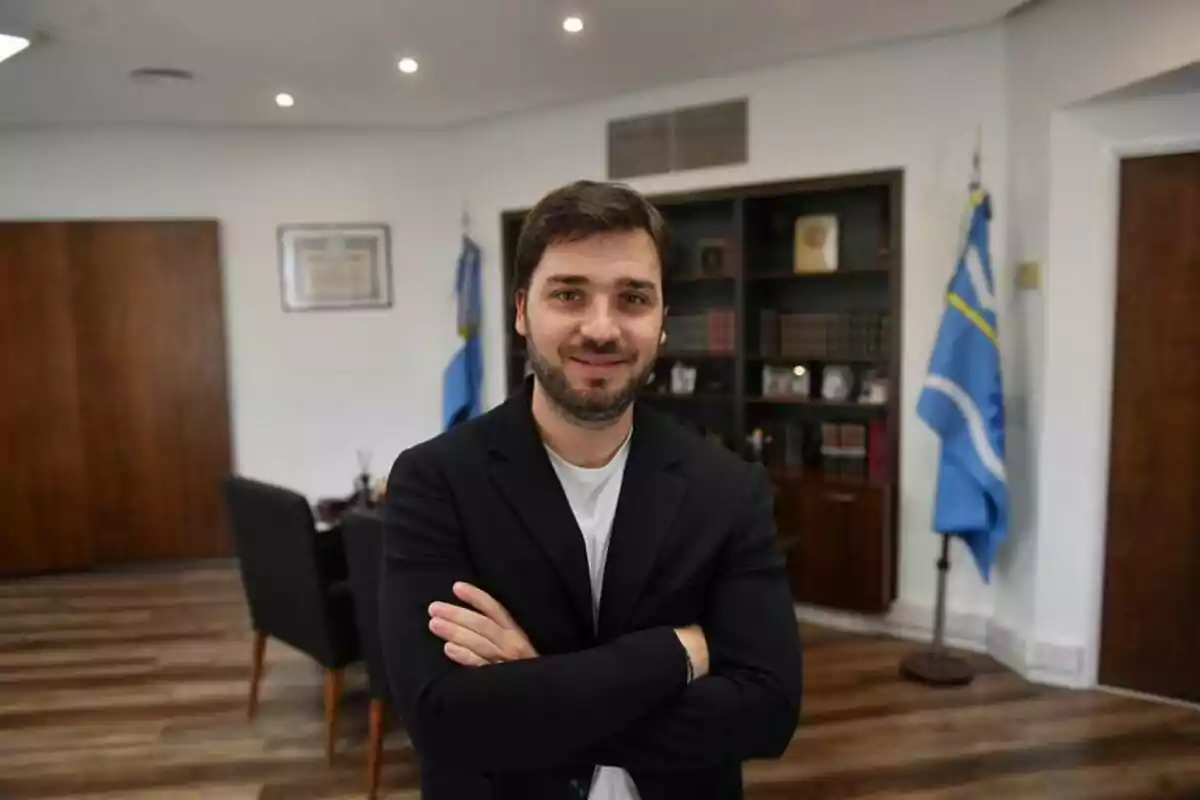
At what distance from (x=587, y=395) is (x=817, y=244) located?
3.55 meters

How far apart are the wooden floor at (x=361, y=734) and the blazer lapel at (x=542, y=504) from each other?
203 cm

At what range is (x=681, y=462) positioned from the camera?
1.33m

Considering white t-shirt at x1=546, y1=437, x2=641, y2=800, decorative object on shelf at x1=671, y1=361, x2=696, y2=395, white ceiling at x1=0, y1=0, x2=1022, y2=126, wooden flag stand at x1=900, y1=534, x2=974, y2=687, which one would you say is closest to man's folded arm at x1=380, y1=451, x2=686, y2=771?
white t-shirt at x1=546, y1=437, x2=641, y2=800

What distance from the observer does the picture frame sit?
5867 mm

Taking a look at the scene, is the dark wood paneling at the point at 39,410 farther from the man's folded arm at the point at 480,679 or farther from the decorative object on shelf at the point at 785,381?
the man's folded arm at the point at 480,679

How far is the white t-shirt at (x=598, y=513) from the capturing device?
1.28 meters

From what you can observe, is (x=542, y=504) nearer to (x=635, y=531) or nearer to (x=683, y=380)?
(x=635, y=531)

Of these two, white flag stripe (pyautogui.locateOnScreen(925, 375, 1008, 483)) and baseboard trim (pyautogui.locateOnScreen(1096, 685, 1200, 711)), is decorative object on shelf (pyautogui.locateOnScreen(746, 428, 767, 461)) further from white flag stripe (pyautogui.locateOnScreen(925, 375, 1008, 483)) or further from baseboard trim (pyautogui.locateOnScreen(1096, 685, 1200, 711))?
baseboard trim (pyautogui.locateOnScreen(1096, 685, 1200, 711))

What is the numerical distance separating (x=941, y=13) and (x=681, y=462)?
3.17 metres

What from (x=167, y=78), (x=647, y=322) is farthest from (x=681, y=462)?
(x=167, y=78)

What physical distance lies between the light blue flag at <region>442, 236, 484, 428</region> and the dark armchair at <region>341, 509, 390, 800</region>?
281cm

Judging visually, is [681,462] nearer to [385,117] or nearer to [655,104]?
[655,104]

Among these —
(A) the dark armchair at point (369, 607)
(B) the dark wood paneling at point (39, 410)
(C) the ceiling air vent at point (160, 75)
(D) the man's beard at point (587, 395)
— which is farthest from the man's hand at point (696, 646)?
(B) the dark wood paneling at point (39, 410)

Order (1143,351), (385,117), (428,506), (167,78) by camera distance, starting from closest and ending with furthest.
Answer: (428,506) → (1143,351) → (167,78) → (385,117)
